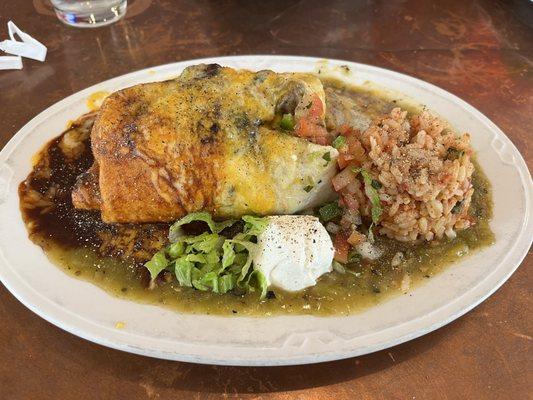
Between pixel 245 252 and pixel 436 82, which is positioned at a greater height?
pixel 245 252

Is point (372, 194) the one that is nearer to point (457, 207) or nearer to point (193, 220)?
point (457, 207)

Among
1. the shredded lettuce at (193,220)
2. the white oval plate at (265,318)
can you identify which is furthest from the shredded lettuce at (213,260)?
the white oval plate at (265,318)

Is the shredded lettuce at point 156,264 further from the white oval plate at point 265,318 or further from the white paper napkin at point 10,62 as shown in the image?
the white paper napkin at point 10,62

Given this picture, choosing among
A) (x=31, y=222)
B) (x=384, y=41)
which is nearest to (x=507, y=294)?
(x=31, y=222)

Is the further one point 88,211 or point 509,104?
point 509,104

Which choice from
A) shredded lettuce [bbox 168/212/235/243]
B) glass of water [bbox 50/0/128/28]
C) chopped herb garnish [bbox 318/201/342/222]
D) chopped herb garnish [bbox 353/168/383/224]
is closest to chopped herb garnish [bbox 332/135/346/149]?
chopped herb garnish [bbox 353/168/383/224]

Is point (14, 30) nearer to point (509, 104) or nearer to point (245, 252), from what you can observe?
point (245, 252)
